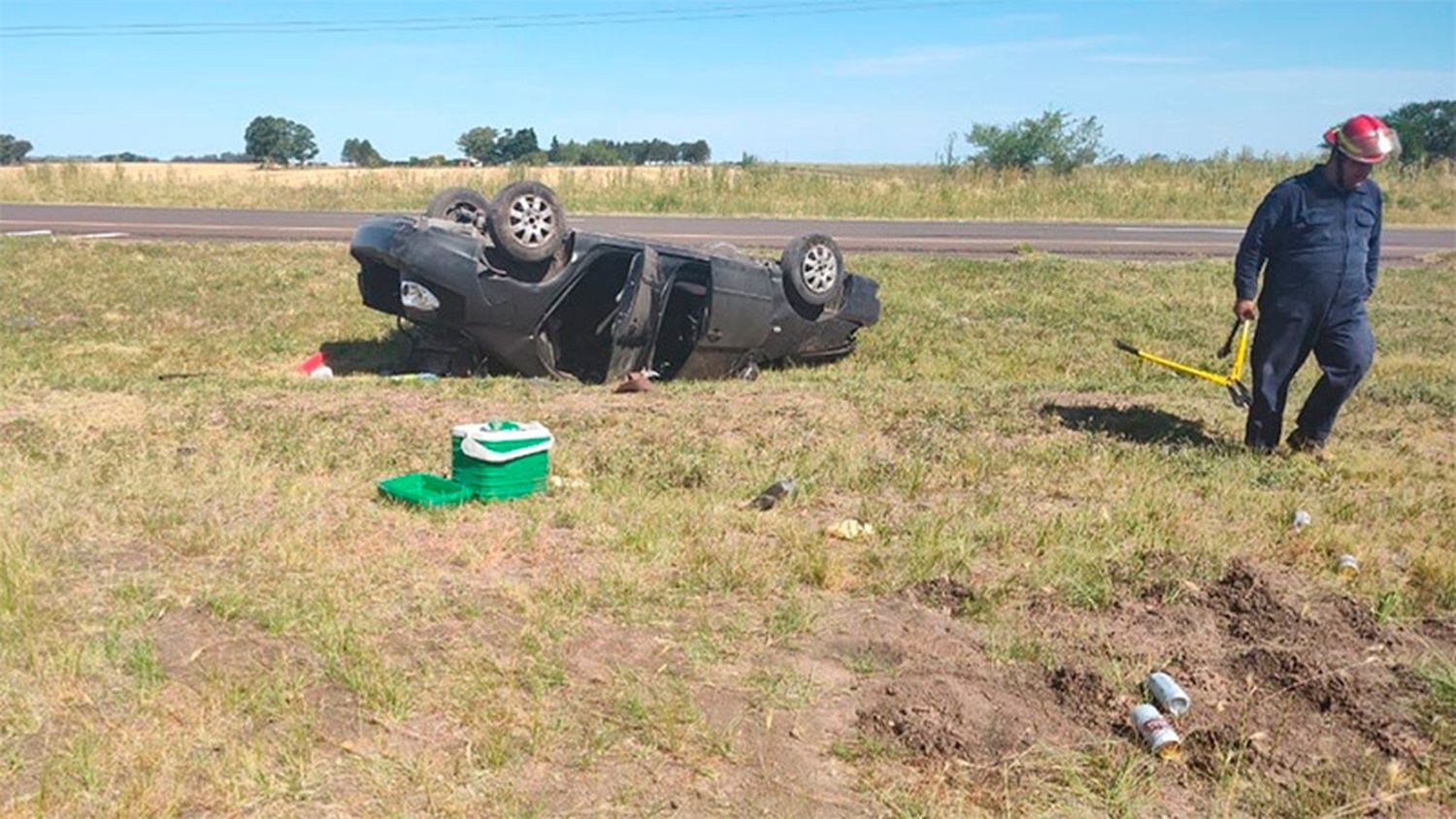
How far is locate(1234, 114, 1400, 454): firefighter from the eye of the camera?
21.1 feet

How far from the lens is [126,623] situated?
4.02m

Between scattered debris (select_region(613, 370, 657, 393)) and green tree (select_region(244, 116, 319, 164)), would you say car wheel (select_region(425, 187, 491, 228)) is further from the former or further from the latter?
green tree (select_region(244, 116, 319, 164))

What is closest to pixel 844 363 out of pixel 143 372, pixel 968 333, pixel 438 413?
pixel 968 333

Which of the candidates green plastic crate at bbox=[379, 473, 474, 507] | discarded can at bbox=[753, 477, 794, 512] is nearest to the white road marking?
discarded can at bbox=[753, 477, 794, 512]

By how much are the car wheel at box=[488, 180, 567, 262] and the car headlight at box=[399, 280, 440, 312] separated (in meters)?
0.58

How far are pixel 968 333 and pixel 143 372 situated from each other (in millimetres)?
7185

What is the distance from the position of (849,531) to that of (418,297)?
14.2ft

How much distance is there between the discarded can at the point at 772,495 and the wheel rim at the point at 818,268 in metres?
4.00

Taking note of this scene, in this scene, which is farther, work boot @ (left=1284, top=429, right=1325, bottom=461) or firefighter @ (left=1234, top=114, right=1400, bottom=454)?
work boot @ (left=1284, top=429, right=1325, bottom=461)

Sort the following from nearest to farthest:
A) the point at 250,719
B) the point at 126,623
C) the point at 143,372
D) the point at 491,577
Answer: the point at 250,719 → the point at 126,623 → the point at 491,577 → the point at 143,372

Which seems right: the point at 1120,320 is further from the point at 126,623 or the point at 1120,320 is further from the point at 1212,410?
the point at 126,623

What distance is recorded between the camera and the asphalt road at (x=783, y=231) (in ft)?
59.1

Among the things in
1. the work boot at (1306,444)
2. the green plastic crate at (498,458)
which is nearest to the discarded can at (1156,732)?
the green plastic crate at (498,458)

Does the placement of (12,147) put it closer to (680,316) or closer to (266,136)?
(266,136)
